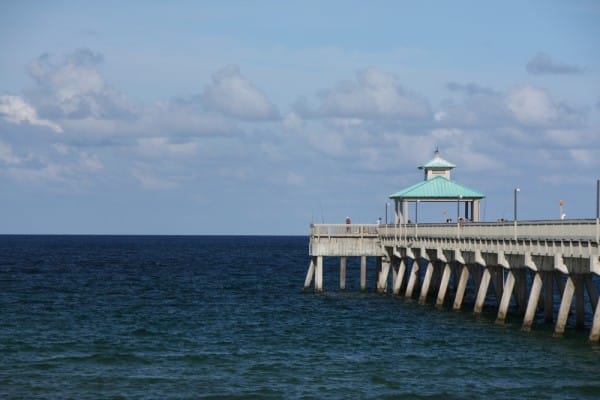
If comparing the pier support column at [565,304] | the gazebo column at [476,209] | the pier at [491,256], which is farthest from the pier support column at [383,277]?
the pier support column at [565,304]

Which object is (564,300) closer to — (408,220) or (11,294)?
(408,220)

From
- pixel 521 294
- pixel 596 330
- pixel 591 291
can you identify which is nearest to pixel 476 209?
pixel 521 294

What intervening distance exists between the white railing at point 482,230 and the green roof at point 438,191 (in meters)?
2.20

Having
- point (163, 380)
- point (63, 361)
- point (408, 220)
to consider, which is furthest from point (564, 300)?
point (408, 220)

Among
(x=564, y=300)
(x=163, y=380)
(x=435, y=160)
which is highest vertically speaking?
(x=435, y=160)

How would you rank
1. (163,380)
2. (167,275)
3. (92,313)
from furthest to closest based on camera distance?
(167,275), (92,313), (163,380)

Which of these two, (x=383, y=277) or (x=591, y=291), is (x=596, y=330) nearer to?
(x=591, y=291)

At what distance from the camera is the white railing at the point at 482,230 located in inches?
1309

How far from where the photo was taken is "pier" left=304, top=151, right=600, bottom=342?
111 feet

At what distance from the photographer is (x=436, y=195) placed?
188 ft

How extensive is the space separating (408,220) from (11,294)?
22.8 metres

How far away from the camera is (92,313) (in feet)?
156

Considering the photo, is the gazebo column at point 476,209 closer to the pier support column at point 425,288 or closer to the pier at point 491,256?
the pier at point 491,256

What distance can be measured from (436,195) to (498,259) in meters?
17.3
